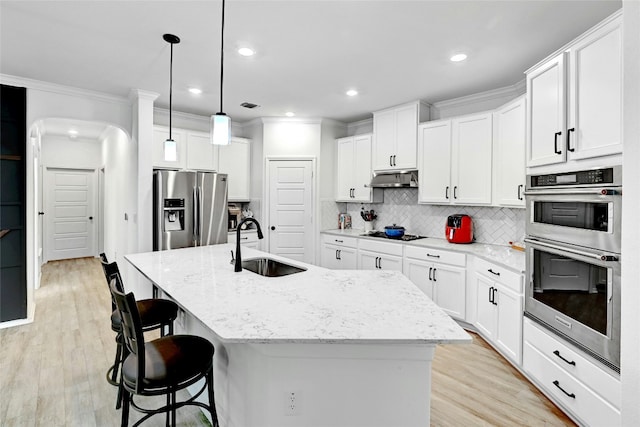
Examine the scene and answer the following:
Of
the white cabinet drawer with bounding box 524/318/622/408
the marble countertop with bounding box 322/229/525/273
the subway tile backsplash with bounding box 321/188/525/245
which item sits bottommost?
the white cabinet drawer with bounding box 524/318/622/408

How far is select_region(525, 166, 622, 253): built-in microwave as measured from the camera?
5.72 ft

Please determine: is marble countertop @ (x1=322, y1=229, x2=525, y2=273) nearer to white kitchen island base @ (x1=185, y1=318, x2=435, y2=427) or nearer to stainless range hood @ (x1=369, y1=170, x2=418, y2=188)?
stainless range hood @ (x1=369, y1=170, x2=418, y2=188)

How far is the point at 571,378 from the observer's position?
6.73ft

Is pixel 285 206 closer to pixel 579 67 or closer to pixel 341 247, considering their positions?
pixel 341 247

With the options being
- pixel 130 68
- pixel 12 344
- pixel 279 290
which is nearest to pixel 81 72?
pixel 130 68

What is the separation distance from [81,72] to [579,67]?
416 centimetres

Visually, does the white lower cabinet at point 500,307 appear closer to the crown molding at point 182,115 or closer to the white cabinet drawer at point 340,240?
the white cabinet drawer at point 340,240

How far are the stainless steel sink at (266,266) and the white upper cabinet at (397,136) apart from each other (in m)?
2.37

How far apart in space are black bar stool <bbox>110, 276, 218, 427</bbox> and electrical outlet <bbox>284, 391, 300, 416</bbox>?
1.46 feet

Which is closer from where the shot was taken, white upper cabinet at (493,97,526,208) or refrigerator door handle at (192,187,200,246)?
white upper cabinet at (493,97,526,208)

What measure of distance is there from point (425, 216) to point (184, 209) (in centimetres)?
310

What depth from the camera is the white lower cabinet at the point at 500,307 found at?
8.64ft

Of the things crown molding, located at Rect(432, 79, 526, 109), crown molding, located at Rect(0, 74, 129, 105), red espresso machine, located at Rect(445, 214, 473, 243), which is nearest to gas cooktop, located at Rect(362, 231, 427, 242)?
red espresso machine, located at Rect(445, 214, 473, 243)

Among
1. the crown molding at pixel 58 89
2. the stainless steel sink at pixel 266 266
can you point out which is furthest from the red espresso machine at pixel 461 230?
the crown molding at pixel 58 89
